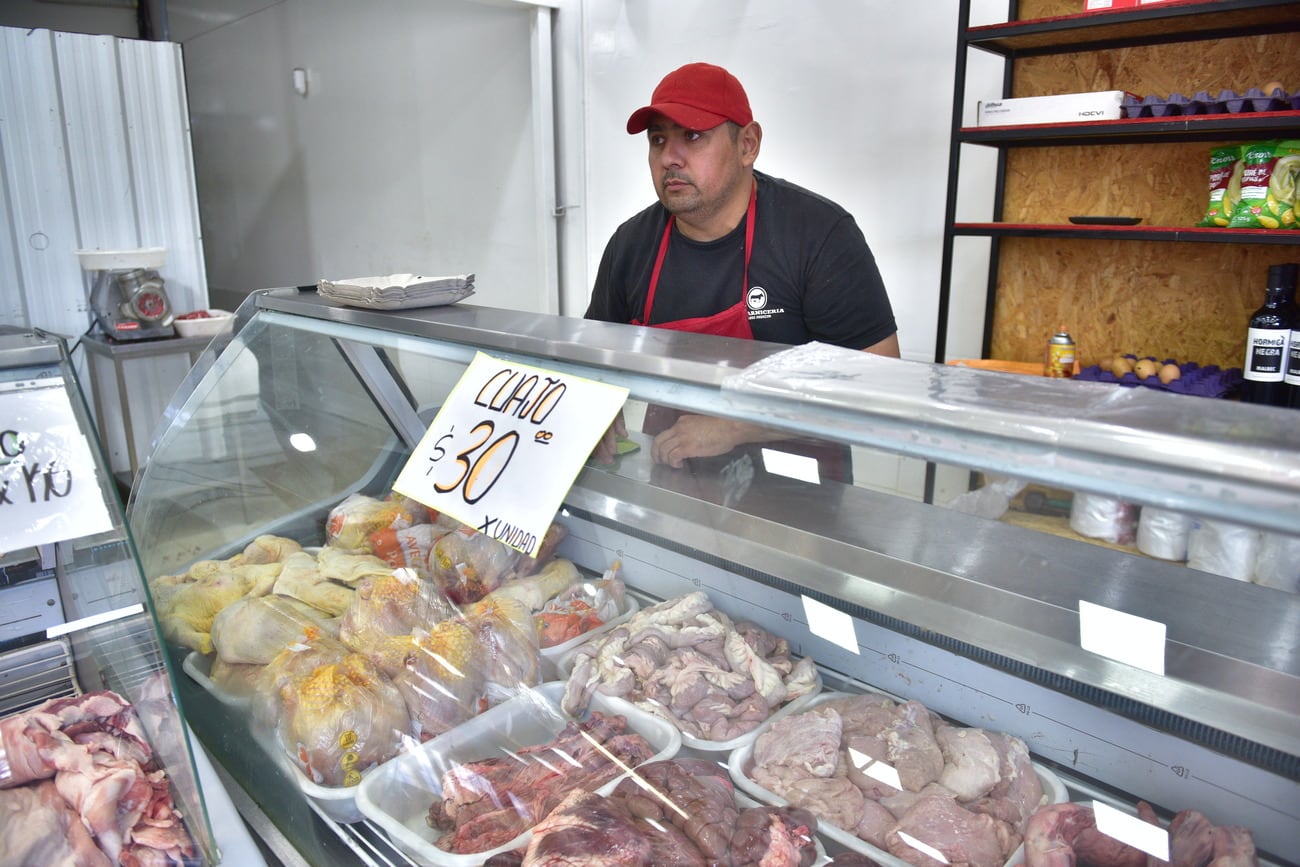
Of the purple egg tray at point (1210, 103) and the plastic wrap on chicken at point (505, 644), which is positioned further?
the purple egg tray at point (1210, 103)

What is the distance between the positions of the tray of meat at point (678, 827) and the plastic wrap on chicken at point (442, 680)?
0.88 feet

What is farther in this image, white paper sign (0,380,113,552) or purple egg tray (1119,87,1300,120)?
purple egg tray (1119,87,1300,120)

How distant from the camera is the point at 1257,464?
677 millimetres

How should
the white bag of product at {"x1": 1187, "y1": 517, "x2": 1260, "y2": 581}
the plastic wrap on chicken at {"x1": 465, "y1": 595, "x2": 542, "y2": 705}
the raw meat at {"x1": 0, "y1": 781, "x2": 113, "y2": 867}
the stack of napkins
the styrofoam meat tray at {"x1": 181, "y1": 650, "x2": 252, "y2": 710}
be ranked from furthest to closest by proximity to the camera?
the stack of napkins → the styrofoam meat tray at {"x1": 181, "y1": 650, "x2": 252, "y2": 710} → the plastic wrap on chicken at {"x1": 465, "y1": 595, "x2": 542, "y2": 705} → the raw meat at {"x1": 0, "y1": 781, "x2": 113, "y2": 867} → the white bag of product at {"x1": 1187, "y1": 517, "x2": 1260, "y2": 581}

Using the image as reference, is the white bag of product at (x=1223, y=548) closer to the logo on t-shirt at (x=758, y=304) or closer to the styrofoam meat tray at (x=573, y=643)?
the styrofoam meat tray at (x=573, y=643)

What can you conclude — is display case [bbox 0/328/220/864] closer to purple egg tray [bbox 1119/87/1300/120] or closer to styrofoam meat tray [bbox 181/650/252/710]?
styrofoam meat tray [bbox 181/650/252/710]

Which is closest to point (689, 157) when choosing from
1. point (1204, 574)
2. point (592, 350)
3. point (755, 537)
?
point (592, 350)

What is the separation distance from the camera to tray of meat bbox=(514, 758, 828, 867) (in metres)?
1.00

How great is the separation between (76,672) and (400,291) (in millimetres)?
870

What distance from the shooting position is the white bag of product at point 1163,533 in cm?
78

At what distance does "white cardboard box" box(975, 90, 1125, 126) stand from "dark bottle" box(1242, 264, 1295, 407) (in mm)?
740

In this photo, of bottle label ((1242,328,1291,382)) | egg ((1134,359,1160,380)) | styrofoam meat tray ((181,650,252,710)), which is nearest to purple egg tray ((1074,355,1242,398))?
egg ((1134,359,1160,380))

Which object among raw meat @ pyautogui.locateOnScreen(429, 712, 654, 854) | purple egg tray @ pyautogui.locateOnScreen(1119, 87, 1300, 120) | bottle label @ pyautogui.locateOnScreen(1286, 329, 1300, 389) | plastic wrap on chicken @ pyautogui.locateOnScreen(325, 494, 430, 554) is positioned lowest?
raw meat @ pyautogui.locateOnScreen(429, 712, 654, 854)

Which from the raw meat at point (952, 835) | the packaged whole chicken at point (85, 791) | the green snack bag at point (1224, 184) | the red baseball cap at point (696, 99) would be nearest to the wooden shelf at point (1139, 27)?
the green snack bag at point (1224, 184)
